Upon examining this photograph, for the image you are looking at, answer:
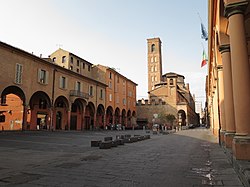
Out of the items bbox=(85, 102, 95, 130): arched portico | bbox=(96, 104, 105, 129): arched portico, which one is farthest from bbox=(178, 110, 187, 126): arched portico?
bbox=(85, 102, 95, 130): arched portico

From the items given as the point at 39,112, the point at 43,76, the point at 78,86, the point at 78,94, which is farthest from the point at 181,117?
the point at 43,76

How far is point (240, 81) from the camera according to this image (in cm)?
564

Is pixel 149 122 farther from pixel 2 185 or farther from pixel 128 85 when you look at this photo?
pixel 2 185

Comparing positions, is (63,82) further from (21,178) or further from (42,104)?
(21,178)

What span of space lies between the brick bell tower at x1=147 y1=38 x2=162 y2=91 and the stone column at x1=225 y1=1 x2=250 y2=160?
254 ft

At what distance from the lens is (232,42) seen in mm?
5875

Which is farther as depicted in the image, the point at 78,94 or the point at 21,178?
the point at 78,94

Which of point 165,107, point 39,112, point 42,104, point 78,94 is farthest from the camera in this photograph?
point 165,107

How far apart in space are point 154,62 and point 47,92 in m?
61.1

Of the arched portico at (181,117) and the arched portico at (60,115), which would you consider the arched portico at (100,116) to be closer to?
the arched portico at (60,115)

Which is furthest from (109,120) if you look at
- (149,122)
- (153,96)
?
(153,96)

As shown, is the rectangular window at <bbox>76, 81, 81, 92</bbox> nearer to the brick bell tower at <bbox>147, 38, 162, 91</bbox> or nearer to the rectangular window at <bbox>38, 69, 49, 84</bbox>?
the rectangular window at <bbox>38, 69, 49, 84</bbox>

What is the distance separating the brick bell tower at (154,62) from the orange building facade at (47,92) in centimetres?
4068

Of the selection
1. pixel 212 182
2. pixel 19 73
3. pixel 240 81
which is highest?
pixel 19 73
